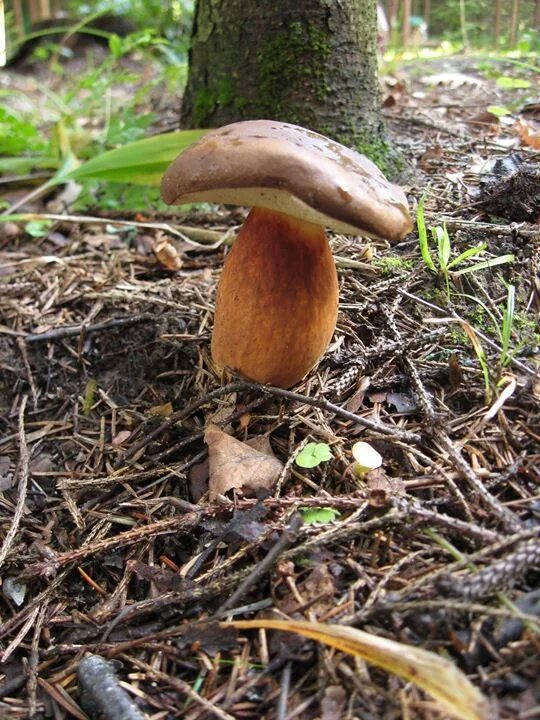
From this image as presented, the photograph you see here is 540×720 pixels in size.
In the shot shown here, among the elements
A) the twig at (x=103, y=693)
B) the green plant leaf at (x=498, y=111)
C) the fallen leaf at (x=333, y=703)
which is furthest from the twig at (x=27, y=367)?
the green plant leaf at (x=498, y=111)

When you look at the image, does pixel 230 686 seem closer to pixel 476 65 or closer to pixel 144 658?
pixel 144 658

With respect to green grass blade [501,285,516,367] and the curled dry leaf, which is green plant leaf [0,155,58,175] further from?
the curled dry leaf

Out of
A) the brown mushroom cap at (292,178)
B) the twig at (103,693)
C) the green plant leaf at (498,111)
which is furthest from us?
the green plant leaf at (498,111)

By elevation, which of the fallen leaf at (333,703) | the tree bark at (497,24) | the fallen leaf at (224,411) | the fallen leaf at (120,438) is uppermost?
the tree bark at (497,24)

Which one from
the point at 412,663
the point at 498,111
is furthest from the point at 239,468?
the point at 498,111

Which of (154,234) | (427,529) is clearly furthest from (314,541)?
(154,234)

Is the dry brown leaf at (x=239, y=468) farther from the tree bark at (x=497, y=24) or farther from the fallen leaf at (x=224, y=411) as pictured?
the tree bark at (x=497, y=24)

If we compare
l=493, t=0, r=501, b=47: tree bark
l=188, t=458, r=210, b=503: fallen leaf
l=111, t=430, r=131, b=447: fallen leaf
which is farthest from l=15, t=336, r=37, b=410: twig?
l=493, t=0, r=501, b=47: tree bark

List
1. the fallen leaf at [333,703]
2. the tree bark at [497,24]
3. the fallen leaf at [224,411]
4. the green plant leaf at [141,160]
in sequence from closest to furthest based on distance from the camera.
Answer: the fallen leaf at [333,703] → the fallen leaf at [224,411] → the green plant leaf at [141,160] → the tree bark at [497,24]
